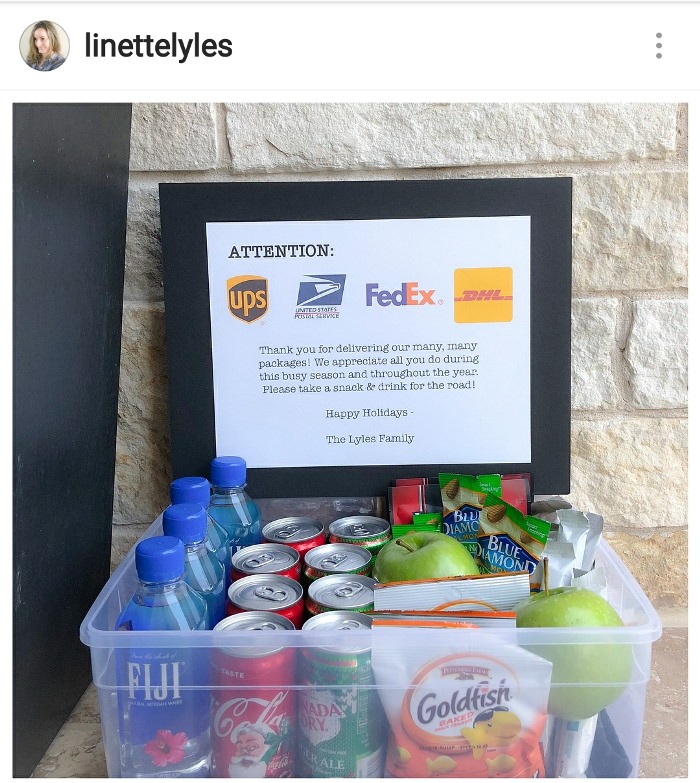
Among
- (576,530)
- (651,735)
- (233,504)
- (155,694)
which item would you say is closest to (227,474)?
(233,504)

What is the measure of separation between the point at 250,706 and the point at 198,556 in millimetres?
151

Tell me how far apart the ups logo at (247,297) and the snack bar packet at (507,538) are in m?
0.33

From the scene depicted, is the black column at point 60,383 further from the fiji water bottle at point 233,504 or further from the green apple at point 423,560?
the green apple at point 423,560

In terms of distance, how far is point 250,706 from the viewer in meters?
0.56

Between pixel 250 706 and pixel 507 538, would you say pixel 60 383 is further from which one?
pixel 507 538

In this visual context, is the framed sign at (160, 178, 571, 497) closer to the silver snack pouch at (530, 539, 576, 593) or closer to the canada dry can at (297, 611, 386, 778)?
the silver snack pouch at (530, 539, 576, 593)

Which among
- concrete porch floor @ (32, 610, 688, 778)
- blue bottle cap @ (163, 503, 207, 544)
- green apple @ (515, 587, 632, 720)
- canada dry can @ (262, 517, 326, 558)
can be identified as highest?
blue bottle cap @ (163, 503, 207, 544)

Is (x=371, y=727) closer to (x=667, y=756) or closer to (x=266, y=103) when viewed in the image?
(x=667, y=756)

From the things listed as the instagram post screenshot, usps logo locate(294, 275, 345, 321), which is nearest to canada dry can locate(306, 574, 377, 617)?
the instagram post screenshot

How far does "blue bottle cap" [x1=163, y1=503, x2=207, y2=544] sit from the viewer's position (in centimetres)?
63

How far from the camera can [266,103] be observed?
0.81 metres

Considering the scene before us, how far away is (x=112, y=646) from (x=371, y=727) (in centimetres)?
21

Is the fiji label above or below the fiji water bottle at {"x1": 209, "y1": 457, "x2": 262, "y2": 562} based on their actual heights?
below
